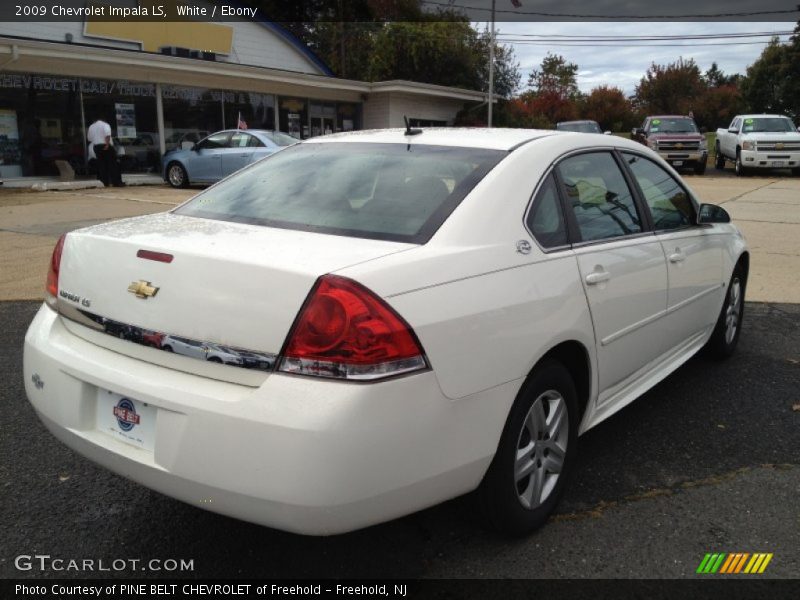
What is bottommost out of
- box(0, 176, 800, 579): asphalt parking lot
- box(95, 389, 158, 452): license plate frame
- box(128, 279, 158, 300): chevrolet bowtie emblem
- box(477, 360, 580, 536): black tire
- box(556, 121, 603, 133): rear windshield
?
box(0, 176, 800, 579): asphalt parking lot

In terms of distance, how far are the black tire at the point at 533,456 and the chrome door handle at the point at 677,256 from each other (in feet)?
3.99

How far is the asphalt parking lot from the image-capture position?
8.87 ft

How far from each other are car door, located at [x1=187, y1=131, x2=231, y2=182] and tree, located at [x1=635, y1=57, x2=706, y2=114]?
191 ft

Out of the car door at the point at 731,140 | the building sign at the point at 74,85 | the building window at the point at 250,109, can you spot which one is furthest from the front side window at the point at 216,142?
the car door at the point at 731,140

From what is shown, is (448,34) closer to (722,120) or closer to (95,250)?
(722,120)

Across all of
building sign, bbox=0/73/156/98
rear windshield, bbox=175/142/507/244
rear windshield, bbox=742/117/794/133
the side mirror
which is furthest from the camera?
rear windshield, bbox=742/117/794/133

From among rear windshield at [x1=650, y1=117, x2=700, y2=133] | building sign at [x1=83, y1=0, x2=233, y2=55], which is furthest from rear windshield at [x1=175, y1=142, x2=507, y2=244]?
rear windshield at [x1=650, y1=117, x2=700, y2=133]

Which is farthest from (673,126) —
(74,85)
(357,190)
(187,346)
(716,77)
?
(716,77)

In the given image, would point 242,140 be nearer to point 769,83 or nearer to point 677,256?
point 677,256

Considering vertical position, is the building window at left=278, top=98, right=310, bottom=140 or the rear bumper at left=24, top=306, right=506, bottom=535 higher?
the building window at left=278, top=98, right=310, bottom=140

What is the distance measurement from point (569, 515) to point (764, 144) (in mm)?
22088

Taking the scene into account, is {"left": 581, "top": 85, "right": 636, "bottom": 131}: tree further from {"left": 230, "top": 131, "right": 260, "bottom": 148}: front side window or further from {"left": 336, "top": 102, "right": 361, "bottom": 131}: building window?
{"left": 230, "top": 131, "right": 260, "bottom": 148}: front side window

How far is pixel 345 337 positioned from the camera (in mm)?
2201

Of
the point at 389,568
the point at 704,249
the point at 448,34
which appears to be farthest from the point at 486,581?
the point at 448,34
